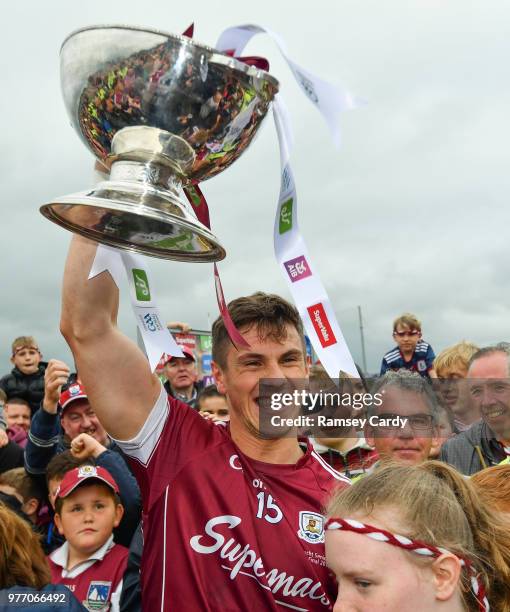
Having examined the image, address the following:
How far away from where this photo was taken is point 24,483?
433 cm

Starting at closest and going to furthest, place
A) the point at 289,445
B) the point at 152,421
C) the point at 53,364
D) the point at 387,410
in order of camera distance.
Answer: the point at 152,421 < the point at 289,445 < the point at 387,410 < the point at 53,364

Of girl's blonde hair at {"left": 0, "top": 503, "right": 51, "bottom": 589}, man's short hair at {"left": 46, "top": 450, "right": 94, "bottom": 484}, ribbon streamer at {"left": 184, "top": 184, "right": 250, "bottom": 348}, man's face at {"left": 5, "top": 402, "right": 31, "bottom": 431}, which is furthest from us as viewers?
man's face at {"left": 5, "top": 402, "right": 31, "bottom": 431}

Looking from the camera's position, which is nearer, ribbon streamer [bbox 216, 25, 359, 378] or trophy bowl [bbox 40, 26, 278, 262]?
trophy bowl [bbox 40, 26, 278, 262]

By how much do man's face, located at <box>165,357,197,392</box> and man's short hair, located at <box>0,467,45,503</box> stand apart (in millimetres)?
1562

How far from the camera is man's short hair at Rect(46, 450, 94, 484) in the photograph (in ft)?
Result: 13.3

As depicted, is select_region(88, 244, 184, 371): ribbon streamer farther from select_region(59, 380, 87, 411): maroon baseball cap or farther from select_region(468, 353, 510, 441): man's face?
select_region(59, 380, 87, 411): maroon baseball cap

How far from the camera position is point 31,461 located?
4332mm

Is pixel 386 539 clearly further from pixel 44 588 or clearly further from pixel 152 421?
pixel 44 588

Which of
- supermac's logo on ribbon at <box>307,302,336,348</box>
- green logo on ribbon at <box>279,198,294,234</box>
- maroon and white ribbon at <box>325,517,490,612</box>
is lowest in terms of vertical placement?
maroon and white ribbon at <box>325,517,490,612</box>

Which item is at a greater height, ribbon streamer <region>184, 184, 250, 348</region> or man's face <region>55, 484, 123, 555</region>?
ribbon streamer <region>184, 184, 250, 348</region>

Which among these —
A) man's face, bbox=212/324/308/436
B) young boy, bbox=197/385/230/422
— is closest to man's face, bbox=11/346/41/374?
young boy, bbox=197/385/230/422

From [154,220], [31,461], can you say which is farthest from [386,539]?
[31,461]

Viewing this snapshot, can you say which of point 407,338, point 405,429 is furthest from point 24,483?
point 407,338

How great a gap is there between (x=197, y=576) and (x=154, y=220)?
3.37 ft
